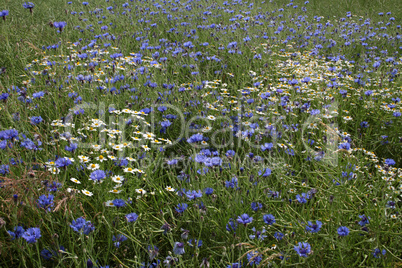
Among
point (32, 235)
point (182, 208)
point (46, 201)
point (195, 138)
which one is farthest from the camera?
point (195, 138)

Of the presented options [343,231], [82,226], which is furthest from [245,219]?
[82,226]

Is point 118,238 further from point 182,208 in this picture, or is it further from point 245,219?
point 245,219

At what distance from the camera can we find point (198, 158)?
186 centimetres

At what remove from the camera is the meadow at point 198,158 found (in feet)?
5.18

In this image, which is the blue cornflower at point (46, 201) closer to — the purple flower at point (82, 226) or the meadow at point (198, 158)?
the meadow at point (198, 158)

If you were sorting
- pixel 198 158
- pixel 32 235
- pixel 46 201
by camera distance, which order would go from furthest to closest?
1. pixel 198 158
2. pixel 46 201
3. pixel 32 235

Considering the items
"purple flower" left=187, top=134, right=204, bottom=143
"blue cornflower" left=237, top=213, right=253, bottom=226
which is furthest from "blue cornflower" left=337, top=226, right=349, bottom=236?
"purple flower" left=187, top=134, right=204, bottom=143

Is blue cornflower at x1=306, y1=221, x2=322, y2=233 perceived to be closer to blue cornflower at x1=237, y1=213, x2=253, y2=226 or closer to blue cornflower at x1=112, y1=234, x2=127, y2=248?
blue cornflower at x1=237, y1=213, x2=253, y2=226

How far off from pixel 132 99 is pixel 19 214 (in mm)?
1486

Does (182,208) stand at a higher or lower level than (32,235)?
lower

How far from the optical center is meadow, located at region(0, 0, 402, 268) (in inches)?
62.2

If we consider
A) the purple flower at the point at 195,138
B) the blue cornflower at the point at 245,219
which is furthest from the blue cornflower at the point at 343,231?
the purple flower at the point at 195,138

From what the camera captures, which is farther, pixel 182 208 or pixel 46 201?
pixel 182 208

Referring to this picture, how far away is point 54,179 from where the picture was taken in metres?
1.79
